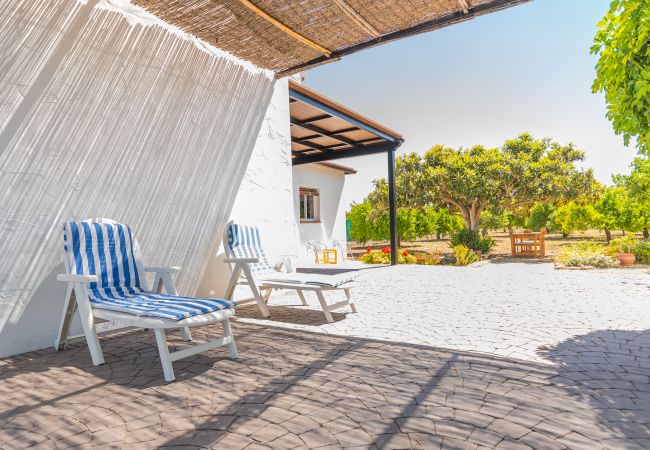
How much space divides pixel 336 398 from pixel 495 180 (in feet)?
38.3

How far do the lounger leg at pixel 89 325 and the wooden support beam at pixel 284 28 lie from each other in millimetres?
3081

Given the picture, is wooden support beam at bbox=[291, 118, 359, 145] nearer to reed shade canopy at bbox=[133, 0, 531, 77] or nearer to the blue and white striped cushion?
reed shade canopy at bbox=[133, 0, 531, 77]

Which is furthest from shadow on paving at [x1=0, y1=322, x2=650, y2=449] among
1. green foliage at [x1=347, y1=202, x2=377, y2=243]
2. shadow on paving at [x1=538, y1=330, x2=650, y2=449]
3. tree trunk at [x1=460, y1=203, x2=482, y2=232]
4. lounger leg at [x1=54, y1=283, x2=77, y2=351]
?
green foliage at [x1=347, y1=202, x2=377, y2=243]

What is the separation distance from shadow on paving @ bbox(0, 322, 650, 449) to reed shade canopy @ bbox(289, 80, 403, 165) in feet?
15.8

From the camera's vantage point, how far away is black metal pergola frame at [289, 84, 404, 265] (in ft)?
22.9

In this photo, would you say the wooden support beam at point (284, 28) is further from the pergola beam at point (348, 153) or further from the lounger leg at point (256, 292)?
the pergola beam at point (348, 153)

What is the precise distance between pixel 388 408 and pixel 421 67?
12059mm

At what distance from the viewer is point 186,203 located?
4.72 meters

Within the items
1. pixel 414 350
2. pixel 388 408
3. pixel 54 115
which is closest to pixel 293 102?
pixel 54 115

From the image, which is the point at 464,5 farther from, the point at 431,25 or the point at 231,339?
the point at 231,339

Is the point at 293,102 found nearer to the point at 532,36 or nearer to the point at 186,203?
the point at 186,203

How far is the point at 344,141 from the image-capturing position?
9914mm

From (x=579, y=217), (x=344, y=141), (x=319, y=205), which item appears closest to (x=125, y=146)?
(x=344, y=141)

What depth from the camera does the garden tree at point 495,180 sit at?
12.3 m
